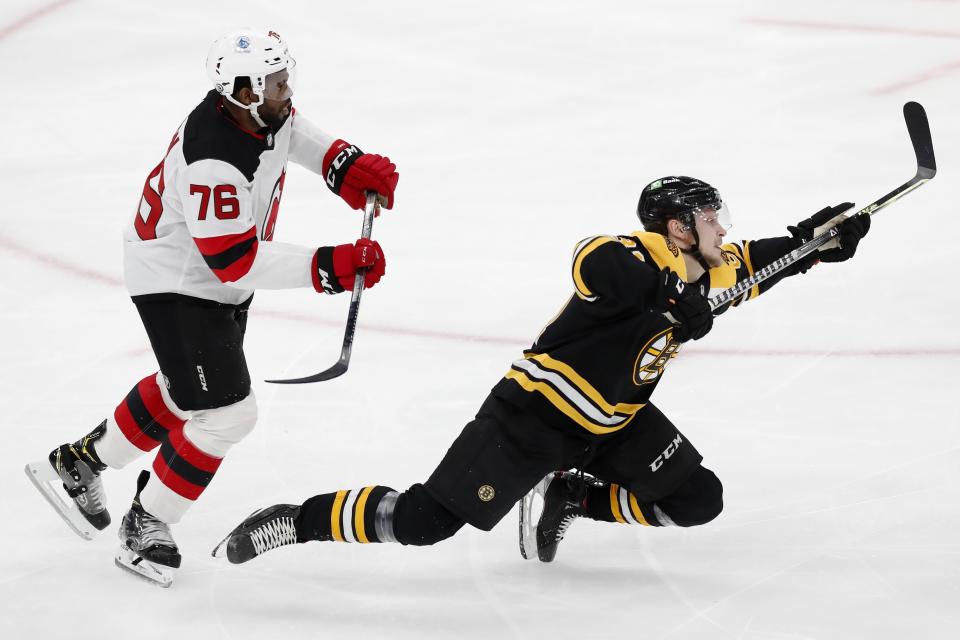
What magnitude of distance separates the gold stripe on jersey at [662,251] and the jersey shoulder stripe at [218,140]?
2.75 feet

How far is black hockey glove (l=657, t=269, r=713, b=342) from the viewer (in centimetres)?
245

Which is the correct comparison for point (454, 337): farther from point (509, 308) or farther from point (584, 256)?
point (584, 256)

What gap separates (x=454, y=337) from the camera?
4031 mm

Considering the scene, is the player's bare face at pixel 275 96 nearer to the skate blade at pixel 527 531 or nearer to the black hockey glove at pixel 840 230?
the skate blade at pixel 527 531

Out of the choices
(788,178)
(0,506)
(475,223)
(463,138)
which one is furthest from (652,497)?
(463,138)

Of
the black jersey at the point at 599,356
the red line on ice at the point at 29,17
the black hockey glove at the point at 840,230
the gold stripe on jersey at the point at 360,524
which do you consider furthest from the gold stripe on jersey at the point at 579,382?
the red line on ice at the point at 29,17

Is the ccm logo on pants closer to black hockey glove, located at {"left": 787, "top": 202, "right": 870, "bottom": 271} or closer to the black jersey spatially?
the black jersey

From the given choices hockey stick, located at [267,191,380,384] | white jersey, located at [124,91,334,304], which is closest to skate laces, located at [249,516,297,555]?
hockey stick, located at [267,191,380,384]

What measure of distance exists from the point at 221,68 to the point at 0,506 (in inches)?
51.8

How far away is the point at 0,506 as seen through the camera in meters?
3.15

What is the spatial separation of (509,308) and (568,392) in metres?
1.58

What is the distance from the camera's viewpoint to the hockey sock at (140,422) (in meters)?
3.00

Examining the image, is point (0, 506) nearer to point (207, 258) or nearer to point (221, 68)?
point (207, 258)

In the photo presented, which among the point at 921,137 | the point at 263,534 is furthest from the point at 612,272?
the point at 921,137
